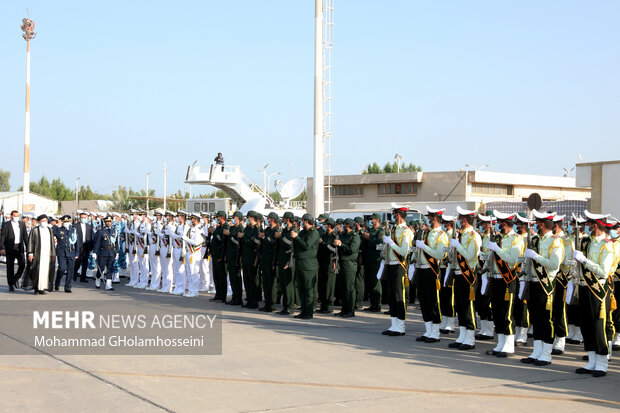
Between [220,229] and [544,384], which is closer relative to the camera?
[544,384]

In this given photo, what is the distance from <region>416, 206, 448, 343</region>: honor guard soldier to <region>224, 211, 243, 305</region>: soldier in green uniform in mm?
5467

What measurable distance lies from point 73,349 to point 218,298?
6640 millimetres

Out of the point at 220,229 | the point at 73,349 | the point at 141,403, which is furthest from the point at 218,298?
the point at 141,403

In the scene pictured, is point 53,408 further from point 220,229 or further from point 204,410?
point 220,229

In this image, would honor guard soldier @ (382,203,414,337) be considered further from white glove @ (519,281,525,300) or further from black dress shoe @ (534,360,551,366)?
black dress shoe @ (534,360,551,366)

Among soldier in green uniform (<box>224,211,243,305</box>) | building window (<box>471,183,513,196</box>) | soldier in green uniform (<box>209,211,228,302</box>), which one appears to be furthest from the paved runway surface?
building window (<box>471,183,513,196</box>)

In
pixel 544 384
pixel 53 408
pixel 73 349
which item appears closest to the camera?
pixel 53 408

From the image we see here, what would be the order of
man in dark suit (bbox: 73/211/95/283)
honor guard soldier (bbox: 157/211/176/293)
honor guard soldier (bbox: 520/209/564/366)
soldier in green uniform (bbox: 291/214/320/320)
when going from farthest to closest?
man in dark suit (bbox: 73/211/95/283) < honor guard soldier (bbox: 157/211/176/293) < soldier in green uniform (bbox: 291/214/320/320) < honor guard soldier (bbox: 520/209/564/366)

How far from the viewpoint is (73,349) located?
942cm

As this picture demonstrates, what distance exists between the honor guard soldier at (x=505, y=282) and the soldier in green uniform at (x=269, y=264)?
5.48 metres

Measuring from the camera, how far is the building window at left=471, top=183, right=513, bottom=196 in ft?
152

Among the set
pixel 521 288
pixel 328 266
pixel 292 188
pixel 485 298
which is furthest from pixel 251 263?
pixel 292 188

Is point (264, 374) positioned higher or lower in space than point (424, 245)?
lower

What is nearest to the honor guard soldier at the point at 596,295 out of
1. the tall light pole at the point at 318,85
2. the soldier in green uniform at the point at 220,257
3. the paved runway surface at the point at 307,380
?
the paved runway surface at the point at 307,380
